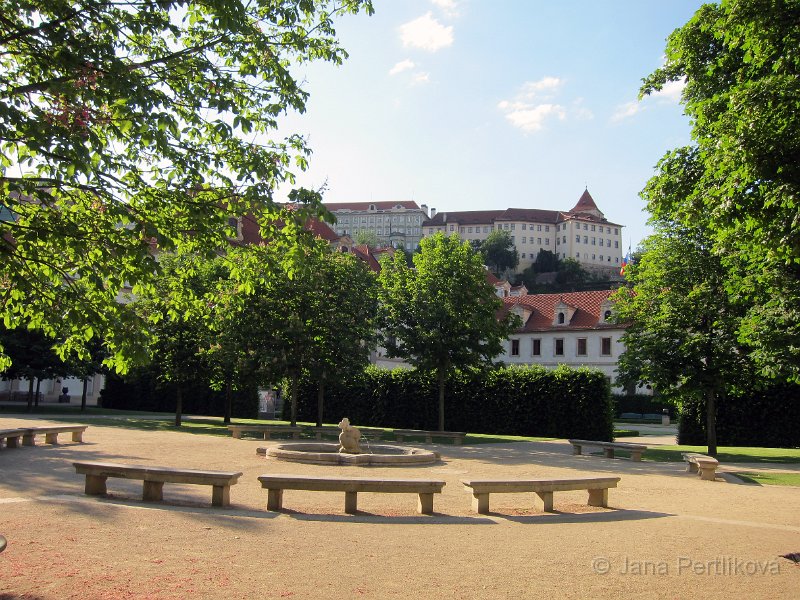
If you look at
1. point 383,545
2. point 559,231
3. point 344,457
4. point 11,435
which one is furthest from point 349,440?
point 559,231

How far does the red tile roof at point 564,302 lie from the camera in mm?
61562

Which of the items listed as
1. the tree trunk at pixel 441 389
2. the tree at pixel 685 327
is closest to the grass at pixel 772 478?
the tree at pixel 685 327

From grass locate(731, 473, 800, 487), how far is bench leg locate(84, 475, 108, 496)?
535 inches

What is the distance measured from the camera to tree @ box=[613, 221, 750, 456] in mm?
24453

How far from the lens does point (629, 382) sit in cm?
2675

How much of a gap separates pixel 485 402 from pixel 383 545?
27.8m

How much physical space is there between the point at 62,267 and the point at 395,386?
29.6m

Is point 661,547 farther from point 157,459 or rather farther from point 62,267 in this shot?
point 157,459

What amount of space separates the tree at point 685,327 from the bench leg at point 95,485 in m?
19.1

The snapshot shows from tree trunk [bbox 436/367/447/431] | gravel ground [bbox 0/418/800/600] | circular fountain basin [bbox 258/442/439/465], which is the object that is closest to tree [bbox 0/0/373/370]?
gravel ground [bbox 0/418/800/600]

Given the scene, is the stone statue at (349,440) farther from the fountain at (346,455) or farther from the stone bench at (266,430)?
the stone bench at (266,430)

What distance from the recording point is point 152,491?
34.7ft

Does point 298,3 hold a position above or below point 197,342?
above

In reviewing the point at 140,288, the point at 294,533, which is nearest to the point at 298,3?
the point at 140,288
